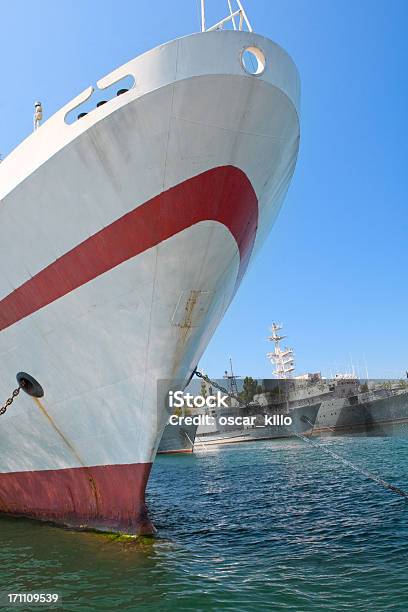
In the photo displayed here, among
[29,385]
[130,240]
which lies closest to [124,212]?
[130,240]

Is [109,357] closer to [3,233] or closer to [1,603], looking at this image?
[3,233]

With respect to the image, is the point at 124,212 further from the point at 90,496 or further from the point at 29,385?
the point at 90,496

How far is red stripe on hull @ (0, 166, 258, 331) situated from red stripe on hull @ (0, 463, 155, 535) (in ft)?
10.2

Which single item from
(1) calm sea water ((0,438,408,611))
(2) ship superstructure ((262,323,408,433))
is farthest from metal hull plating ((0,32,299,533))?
(2) ship superstructure ((262,323,408,433))

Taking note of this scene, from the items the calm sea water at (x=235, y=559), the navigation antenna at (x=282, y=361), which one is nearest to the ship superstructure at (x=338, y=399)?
the navigation antenna at (x=282, y=361)

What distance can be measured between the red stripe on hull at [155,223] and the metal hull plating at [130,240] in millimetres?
19

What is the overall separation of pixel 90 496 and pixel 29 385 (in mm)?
2225

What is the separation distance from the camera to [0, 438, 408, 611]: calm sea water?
474 centimetres

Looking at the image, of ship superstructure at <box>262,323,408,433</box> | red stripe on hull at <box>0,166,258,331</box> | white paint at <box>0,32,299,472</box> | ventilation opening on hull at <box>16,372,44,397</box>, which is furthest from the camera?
ship superstructure at <box>262,323,408,433</box>

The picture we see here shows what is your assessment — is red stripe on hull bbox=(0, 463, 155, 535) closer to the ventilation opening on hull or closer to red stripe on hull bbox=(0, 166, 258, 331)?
the ventilation opening on hull

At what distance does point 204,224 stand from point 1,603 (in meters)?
5.36

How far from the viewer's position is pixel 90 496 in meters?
7.20

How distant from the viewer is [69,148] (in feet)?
17.9

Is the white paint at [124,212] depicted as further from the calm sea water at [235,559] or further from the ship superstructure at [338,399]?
the ship superstructure at [338,399]
